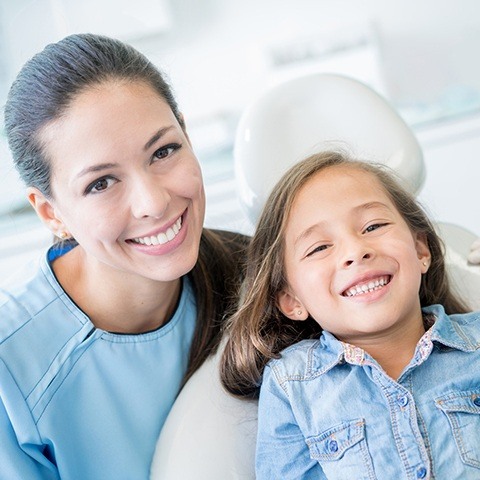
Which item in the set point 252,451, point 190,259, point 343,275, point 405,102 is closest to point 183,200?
point 190,259

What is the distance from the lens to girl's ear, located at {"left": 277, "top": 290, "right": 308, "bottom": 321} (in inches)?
50.8

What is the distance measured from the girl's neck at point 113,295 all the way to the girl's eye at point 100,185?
0.71ft

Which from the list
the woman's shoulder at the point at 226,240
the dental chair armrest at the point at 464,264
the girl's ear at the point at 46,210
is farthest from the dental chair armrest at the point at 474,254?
the girl's ear at the point at 46,210

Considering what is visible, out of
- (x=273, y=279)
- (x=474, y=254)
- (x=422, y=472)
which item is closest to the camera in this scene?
(x=422, y=472)

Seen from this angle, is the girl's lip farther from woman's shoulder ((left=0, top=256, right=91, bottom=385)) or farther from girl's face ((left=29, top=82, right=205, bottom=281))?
woman's shoulder ((left=0, top=256, right=91, bottom=385))

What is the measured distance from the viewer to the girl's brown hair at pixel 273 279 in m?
1.28

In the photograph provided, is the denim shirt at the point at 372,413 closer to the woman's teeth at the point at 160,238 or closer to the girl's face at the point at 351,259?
the girl's face at the point at 351,259

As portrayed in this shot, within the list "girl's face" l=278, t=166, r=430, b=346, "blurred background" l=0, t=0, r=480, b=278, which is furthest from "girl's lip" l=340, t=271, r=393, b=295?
"blurred background" l=0, t=0, r=480, b=278

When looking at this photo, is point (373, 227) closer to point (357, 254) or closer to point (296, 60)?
point (357, 254)

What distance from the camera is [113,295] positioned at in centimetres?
133

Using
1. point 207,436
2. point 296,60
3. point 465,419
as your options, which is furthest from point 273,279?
point 296,60

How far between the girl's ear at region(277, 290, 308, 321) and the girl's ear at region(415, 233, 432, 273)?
217mm

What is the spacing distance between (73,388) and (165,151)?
16.9 inches

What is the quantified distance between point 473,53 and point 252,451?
2.15 metres
